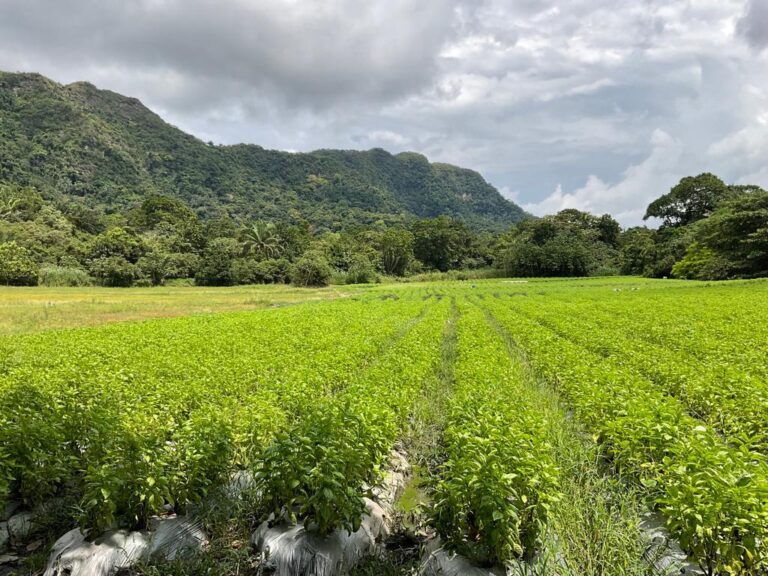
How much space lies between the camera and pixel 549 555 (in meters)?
4.38

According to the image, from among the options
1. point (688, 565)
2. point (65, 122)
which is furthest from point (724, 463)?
point (65, 122)

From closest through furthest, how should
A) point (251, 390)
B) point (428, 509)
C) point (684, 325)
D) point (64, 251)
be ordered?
1. point (428, 509)
2. point (251, 390)
3. point (684, 325)
4. point (64, 251)

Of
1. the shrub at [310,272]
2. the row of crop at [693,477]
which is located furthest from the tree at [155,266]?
the row of crop at [693,477]

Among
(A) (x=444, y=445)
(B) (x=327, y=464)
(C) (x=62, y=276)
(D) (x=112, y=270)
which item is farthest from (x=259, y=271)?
(B) (x=327, y=464)

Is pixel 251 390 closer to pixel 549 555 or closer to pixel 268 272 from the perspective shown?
pixel 549 555

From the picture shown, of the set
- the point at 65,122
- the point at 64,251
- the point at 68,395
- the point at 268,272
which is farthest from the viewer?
the point at 65,122

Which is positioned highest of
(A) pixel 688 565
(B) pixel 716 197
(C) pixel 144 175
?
(C) pixel 144 175

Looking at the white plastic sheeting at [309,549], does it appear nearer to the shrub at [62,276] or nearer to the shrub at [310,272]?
the shrub at [62,276]

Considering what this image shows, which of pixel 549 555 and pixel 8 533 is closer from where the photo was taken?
pixel 549 555

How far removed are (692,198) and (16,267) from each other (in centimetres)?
12781

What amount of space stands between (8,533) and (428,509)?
542cm

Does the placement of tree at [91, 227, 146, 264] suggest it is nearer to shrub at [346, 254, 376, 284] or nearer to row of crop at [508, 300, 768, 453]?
shrub at [346, 254, 376, 284]

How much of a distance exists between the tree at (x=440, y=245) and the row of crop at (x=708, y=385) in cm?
9614

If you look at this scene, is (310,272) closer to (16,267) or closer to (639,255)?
(16,267)
